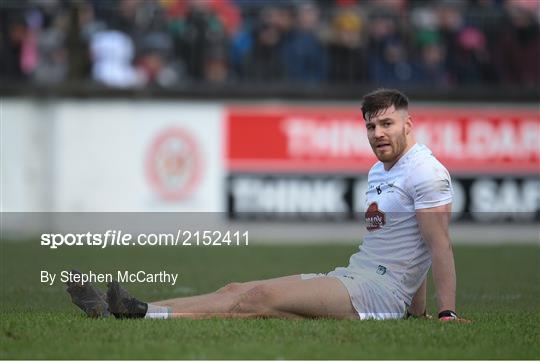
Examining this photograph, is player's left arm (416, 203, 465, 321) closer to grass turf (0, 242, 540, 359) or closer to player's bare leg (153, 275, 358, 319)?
grass turf (0, 242, 540, 359)

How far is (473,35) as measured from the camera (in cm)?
2220

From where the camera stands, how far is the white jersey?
8.34 m

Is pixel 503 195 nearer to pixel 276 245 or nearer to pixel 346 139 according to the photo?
pixel 346 139

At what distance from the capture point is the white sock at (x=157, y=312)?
8.36 meters

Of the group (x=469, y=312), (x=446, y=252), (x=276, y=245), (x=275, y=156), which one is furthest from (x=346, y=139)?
(x=446, y=252)

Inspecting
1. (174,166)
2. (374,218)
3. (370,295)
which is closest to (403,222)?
(374,218)

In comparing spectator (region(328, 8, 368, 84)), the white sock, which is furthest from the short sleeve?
spectator (region(328, 8, 368, 84))

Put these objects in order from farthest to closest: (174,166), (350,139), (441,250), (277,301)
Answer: (350,139)
(174,166)
(277,301)
(441,250)

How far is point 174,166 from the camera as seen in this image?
20656 mm

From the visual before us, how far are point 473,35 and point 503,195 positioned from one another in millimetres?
3116

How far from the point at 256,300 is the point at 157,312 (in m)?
0.67

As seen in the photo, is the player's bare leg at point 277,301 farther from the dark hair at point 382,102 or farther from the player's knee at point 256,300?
the dark hair at point 382,102

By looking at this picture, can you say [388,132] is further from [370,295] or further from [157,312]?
A: [157,312]

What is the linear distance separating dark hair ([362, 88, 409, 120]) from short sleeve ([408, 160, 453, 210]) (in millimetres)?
457
